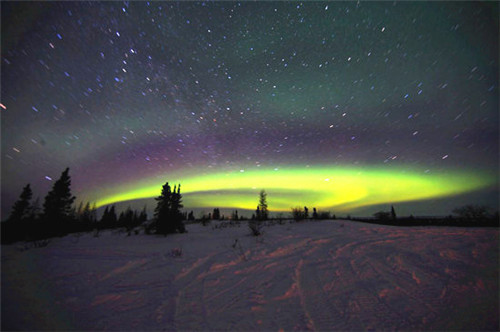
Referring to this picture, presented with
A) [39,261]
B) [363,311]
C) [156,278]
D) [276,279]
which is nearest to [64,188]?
[39,261]

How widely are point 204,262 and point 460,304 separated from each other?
5887 millimetres

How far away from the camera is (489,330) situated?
2.69 m

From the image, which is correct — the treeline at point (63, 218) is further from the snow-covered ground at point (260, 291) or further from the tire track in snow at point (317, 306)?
the tire track in snow at point (317, 306)

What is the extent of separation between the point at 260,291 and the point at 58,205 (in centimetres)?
3237

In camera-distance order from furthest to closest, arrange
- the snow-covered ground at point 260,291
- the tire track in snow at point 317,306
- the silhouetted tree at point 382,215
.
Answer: the silhouetted tree at point 382,215, the snow-covered ground at point 260,291, the tire track in snow at point 317,306

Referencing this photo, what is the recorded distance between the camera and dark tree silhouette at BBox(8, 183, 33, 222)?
32.4 meters

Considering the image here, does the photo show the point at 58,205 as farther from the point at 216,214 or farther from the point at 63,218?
the point at 216,214

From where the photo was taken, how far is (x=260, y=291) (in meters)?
3.83

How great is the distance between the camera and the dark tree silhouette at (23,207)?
106ft

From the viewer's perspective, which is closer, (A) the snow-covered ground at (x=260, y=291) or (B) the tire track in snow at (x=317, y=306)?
(B) the tire track in snow at (x=317, y=306)

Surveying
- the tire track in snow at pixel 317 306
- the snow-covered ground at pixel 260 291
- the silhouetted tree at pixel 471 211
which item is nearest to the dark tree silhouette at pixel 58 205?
the snow-covered ground at pixel 260 291

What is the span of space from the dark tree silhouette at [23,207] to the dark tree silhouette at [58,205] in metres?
15.5

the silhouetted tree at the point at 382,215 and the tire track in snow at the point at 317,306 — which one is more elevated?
the silhouetted tree at the point at 382,215

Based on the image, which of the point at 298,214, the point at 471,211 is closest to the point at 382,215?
the point at 471,211
